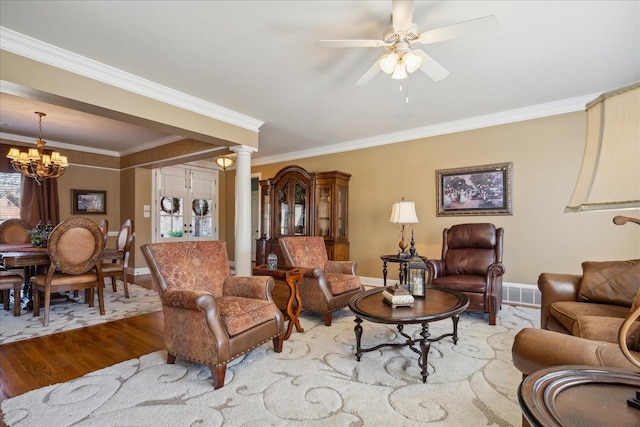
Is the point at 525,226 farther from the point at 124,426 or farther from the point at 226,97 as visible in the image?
the point at 124,426

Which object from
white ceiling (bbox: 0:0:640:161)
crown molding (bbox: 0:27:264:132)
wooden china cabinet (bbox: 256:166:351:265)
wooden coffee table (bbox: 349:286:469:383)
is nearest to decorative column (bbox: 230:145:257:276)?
crown molding (bbox: 0:27:264:132)

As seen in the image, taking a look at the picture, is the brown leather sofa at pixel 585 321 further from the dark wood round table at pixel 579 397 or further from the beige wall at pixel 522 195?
the beige wall at pixel 522 195

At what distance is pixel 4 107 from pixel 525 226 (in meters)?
7.17

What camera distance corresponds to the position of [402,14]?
1.91 m

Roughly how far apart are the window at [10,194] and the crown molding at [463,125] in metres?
4.97

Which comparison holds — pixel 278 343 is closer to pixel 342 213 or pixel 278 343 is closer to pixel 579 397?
pixel 579 397

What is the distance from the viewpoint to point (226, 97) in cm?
368

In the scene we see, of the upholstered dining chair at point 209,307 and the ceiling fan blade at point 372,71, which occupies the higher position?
the ceiling fan blade at point 372,71

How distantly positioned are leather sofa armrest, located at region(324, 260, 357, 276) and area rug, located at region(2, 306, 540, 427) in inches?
45.3

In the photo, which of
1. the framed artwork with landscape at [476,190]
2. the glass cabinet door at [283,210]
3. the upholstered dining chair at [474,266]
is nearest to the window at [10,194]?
the glass cabinet door at [283,210]

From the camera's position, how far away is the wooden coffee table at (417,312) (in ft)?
6.64

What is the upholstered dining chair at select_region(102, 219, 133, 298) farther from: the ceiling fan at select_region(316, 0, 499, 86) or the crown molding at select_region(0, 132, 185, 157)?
the ceiling fan at select_region(316, 0, 499, 86)

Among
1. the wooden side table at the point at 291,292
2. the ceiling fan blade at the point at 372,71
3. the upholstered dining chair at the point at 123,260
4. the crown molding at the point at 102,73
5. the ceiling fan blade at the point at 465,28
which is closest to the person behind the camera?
the ceiling fan blade at the point at 465,28

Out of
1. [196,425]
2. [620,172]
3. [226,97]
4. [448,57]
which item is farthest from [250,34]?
[196,425]
